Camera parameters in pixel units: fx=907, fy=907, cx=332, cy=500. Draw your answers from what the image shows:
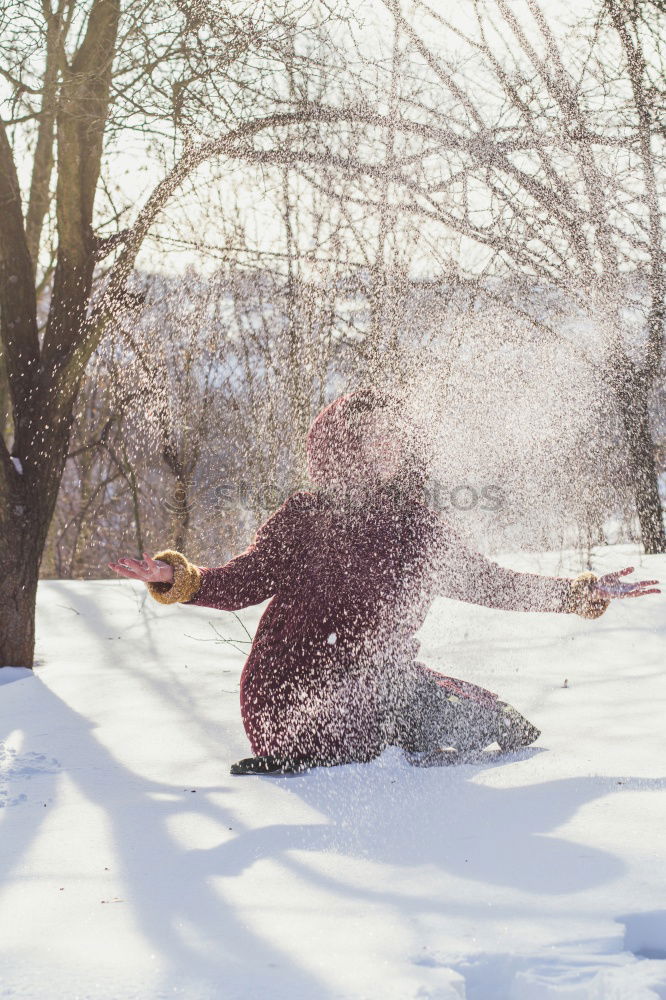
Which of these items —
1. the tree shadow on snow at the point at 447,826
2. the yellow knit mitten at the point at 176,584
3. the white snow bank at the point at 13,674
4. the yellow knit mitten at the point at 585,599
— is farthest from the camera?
the white snow bank at the point at 13,674

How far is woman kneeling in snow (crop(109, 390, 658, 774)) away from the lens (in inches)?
109

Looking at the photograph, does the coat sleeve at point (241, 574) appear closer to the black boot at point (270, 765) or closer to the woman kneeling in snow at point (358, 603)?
the woman kneeling in snow at point (358, 603)

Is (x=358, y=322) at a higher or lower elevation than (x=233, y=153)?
lower

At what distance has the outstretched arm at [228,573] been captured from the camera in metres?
2.59

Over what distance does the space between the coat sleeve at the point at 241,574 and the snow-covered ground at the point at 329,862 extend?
55 centimetres

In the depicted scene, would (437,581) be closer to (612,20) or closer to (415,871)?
(415,871)

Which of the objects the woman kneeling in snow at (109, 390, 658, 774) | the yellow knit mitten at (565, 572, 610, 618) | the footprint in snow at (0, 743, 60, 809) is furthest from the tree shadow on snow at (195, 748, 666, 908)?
the footprint in snow at (0, 743, 60, 809)

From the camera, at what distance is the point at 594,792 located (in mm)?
2422

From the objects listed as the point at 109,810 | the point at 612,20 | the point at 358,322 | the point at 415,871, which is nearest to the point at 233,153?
the point at 358,322

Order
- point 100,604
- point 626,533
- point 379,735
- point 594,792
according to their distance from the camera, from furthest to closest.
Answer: point 626,533 < point 100,604 < point 379,735 < point 594,792

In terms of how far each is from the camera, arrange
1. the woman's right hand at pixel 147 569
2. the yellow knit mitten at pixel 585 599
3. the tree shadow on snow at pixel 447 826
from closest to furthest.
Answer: the tree shadow on snow at pixel 447 826 → the woman's right hand at pixel 147 569 → the yellow knit mitten at pixel 585 599

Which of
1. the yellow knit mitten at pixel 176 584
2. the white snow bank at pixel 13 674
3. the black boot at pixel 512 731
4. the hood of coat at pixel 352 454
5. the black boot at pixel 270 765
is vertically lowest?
the white snow bank at pixel 13 674

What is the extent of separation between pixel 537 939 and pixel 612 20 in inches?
224

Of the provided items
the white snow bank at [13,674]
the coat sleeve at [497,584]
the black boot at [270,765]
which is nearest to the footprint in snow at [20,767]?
the black boot at [270,765]
